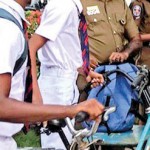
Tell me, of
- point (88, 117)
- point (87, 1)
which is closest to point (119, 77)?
point (87, 1)

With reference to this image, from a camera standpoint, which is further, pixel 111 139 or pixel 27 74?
pixel 111 139

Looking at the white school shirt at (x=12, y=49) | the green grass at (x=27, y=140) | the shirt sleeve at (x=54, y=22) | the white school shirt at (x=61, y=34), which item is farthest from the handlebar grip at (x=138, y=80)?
the green grass at (x=27, y=140)

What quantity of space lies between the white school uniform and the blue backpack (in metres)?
0.23

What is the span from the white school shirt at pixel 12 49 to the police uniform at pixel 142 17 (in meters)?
3.23

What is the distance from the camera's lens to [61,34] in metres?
3.84

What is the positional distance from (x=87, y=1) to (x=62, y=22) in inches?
47.3

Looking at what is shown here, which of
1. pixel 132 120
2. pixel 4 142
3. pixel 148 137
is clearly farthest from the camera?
pixel 132 120

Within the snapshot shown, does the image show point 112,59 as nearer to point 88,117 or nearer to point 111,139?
point 111,139

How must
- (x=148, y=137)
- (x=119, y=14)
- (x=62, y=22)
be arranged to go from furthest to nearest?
(x=119, y=14), (x=62, y=22), (x=148, y=137)

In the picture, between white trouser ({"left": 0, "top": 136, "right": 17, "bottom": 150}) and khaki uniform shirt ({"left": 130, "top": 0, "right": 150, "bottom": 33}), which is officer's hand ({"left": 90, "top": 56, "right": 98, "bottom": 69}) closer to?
khaki uniform shirt ({"left": 130, "top": 0, "right": 150, "bottom": 33})

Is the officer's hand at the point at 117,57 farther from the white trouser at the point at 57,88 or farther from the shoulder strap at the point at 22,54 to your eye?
the shoulder strap at the point at 22,54

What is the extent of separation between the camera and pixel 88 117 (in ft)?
7.08

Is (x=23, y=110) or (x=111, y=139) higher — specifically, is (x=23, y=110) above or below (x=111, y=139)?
above

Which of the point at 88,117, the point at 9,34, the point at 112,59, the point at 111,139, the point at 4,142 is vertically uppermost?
the point at 9,34
